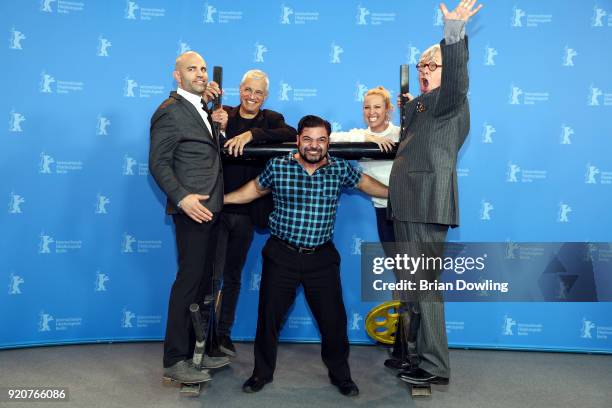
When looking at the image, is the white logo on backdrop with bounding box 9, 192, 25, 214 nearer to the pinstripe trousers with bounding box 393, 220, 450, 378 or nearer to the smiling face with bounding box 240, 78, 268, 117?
the smiling face with bounding box 240, 78, 268, 117

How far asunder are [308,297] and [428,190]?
0.90 m

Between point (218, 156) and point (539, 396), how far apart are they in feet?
7.39

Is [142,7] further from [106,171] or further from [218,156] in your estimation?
[218,156]

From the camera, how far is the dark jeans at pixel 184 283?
2883mm

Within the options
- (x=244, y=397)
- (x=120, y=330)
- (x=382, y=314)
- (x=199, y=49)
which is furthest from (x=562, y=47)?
(x=120, y=330)

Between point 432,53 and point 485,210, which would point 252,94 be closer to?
point 432,53

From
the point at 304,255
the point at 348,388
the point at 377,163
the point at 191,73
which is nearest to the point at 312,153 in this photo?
the point at 304,255

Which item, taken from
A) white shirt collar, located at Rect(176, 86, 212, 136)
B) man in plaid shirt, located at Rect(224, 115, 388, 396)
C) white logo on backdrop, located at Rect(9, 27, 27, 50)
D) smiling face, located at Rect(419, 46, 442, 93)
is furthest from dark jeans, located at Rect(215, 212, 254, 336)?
white logo on backdrop, located at Rect(9, 27, 27, 50)

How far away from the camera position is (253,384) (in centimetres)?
301

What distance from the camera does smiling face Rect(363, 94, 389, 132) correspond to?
3.42 meters

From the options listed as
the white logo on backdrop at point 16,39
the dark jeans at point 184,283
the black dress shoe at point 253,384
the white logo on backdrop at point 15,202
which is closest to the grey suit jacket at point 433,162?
the dark jeans at point 184,283

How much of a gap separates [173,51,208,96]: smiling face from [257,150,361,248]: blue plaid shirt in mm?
573

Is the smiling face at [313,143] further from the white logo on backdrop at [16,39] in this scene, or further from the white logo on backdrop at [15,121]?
the white logo on backdrop at [16,39]

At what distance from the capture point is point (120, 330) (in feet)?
13.0
